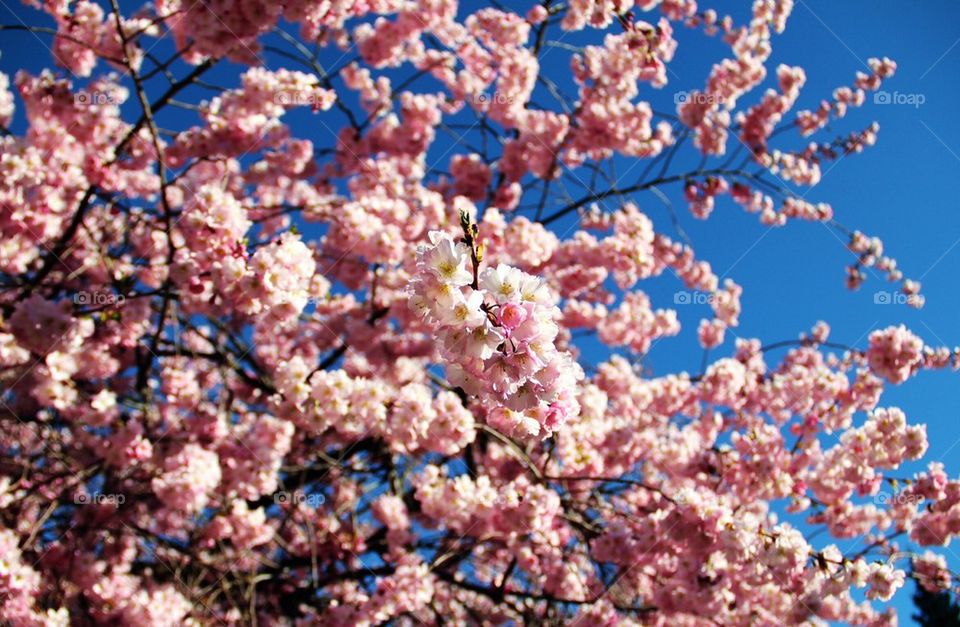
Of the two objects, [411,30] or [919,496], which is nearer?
[919,496]

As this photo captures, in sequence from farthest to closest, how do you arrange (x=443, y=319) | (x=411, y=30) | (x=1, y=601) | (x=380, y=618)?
(x=411, y=30) → (x=380, y=618) → (x=1, y=601) → (x=443, y=319)

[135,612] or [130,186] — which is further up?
[130,186]

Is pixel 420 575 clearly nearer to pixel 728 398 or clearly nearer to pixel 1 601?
pixel 1 601

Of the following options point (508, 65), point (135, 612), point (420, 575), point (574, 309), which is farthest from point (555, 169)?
point (135, 612)

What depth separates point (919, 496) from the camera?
15.2ft

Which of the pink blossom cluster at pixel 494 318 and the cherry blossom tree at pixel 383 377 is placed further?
the cherry blossom tree at pixel 383 377

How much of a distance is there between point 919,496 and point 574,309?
3658mm

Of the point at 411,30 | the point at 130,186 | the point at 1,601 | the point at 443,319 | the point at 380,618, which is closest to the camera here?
the point at 443,319

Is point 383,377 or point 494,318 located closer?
point 494,318

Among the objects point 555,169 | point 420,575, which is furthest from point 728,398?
point 420,575

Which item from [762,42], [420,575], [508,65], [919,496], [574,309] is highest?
[762,42]

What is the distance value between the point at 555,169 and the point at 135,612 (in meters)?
5.27

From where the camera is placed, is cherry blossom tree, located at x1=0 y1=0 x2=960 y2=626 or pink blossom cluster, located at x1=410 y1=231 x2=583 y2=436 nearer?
pink blossom cluster, located at x1=410 y1=231 x2=583 y2=436

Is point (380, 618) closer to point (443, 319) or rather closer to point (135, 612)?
point (135, 612)
